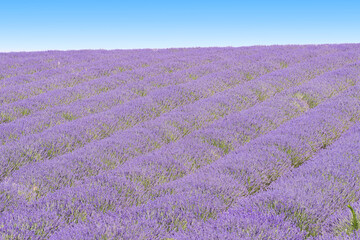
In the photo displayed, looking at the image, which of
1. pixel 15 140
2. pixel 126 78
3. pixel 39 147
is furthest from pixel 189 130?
pixel 126 78

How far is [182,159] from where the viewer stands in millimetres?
4848

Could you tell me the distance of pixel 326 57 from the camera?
39.9 feet

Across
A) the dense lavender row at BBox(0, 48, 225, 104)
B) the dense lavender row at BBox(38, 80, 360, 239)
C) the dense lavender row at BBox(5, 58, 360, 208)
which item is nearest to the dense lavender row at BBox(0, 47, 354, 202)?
the dense lavender row at BBox(5, 58, 360, 208)

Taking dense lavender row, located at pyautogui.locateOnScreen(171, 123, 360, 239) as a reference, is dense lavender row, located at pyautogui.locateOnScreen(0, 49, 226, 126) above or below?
above

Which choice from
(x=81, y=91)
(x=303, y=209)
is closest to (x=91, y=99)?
(x=81, y=91)

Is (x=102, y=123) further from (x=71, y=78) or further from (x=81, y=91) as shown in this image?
(x=71, y=78)

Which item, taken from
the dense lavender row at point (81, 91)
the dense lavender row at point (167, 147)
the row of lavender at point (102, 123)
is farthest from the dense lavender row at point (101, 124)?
the dense lavender row at point (81, 91)

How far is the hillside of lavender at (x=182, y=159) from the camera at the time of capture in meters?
3.21

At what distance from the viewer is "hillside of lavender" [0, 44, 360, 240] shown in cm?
321

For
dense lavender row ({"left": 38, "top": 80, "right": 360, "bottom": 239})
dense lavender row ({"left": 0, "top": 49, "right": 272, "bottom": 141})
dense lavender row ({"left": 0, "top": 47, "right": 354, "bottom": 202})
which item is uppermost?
dense lavender row ({"left": 0, "top": 49, "right": 272, "bottom": 141})

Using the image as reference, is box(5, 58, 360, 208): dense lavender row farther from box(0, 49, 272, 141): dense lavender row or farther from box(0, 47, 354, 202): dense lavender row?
box(0, 49, 272, 141): dense lavender row

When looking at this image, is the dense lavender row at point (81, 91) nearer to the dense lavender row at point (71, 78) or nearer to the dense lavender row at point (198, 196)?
the dense lavender row at point (71, 78)

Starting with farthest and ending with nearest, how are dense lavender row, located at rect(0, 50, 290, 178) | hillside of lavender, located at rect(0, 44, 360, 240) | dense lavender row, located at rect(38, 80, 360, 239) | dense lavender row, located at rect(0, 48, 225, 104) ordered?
dense lavender row, located at rect(0, 48, 225, 104), dense lavender row, located at rect(0, 50, 290, 178), hillside of lavender, located at rect(0, 44, 360, 240), dense lavender row, located at rect(38, 80, 360, 239)

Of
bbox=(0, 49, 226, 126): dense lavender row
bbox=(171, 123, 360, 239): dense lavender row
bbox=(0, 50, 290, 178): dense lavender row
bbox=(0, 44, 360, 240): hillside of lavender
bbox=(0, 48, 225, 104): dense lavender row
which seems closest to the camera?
bbox=(171, 123, 360, 239): dense lavender row
